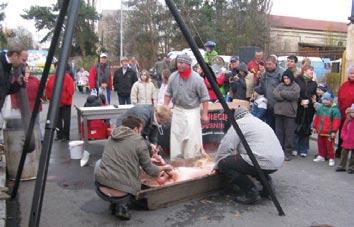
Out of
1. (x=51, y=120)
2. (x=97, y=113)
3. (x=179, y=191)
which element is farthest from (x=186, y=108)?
(x=51, y=120)

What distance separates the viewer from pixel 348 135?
26.0ft

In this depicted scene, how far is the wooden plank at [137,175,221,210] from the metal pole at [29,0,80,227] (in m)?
2.05

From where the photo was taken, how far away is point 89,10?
40.2 meters

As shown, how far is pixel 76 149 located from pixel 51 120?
16.7 feet

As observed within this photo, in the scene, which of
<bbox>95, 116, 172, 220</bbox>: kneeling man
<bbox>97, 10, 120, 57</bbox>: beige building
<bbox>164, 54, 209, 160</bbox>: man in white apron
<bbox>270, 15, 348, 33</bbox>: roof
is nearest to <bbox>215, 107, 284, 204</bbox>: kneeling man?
<bbox>95, 116, 172, 220</bbox>: kneeling man

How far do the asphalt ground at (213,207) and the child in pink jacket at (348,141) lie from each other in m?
0.35

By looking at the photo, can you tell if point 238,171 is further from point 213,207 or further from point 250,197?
point 213,207

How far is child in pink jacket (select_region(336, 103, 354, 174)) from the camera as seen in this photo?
25.9 ft

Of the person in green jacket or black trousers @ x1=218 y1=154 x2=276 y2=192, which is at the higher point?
the person in green jacket

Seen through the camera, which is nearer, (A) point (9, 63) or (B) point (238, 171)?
(A) point (9, 63)

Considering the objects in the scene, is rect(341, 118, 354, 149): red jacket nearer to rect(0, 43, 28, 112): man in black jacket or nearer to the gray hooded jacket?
the gray hooded jacket

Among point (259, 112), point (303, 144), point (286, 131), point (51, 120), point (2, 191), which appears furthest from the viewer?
point (259, 112)

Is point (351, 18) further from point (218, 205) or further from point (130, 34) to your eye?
point (130, 34)

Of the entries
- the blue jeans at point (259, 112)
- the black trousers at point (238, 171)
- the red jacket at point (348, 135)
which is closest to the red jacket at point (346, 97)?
the red jacket at point (348, 135)
